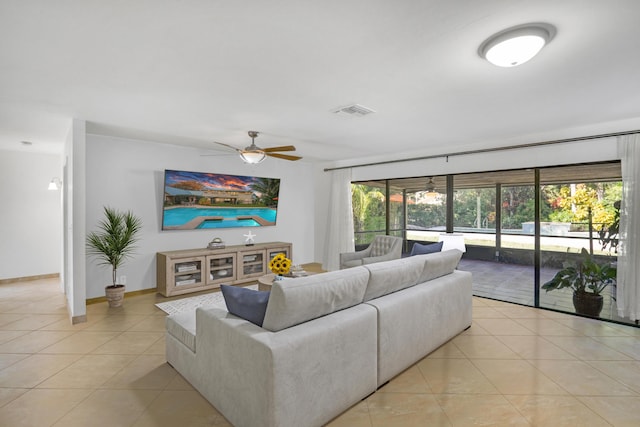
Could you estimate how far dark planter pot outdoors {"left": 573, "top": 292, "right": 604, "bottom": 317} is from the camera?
12.9ft

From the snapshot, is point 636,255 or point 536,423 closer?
point 536,423

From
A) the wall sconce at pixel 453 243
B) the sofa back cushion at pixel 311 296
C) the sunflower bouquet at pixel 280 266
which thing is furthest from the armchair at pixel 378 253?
the sofa back cushion at pixel 311 296

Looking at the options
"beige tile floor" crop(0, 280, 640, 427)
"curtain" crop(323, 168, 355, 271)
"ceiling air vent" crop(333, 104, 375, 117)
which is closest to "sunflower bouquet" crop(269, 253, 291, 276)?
"beige tile floor" crop(0, 280, 640, 427)

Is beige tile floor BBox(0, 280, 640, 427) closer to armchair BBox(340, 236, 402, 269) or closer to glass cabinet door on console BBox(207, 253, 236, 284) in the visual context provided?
glass cabinet door on console BBox(207, 253, 236, 284)

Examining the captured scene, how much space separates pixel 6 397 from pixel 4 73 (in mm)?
2459

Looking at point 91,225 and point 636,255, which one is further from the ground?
point 91,225

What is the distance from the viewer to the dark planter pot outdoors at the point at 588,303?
3.94m

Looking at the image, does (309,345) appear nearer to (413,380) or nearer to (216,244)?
(413,380)

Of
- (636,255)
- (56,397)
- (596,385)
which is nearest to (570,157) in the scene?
(636,255)

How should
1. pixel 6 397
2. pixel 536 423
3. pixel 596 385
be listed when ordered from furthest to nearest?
pixel 596 385 → pixel 6 397 → pixel 536 423

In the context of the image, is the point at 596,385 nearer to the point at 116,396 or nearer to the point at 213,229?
the point at 116,396

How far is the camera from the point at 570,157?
411cm

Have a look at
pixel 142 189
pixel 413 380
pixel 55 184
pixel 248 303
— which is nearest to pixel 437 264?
pixel 413 380

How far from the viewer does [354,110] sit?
336 cm
